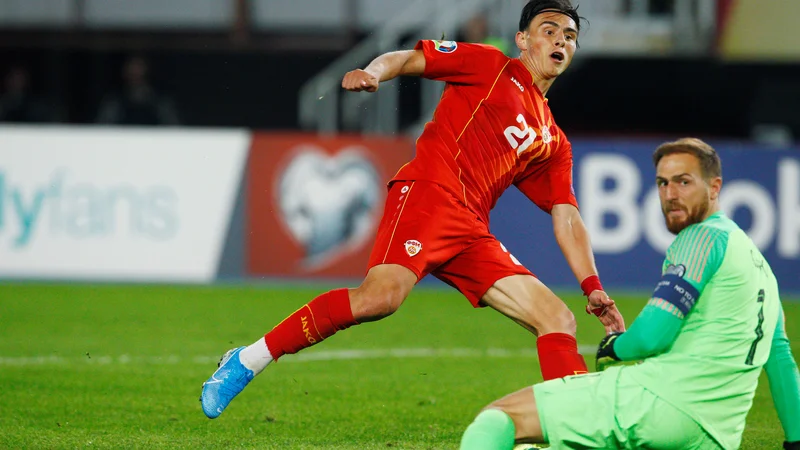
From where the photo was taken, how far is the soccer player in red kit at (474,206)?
224 inches

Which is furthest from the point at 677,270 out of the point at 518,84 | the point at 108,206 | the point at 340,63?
the point at 340,63

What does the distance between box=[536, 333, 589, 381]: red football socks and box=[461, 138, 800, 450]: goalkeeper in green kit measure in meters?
1.13

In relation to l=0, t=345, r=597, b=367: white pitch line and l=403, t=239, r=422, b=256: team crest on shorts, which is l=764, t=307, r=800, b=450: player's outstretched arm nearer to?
l=403, t=239, r=422, b=256: team crest on shorts

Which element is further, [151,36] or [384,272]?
[151,36]

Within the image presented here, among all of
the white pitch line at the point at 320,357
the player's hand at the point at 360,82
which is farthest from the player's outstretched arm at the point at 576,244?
the white pitch line at the point at 320,357

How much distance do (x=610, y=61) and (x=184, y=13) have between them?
664cm

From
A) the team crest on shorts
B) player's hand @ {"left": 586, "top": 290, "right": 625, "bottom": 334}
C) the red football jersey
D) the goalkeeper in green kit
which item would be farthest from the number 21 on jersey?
the goalkeeper in green kit

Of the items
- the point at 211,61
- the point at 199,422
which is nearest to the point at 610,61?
the point at 211,61

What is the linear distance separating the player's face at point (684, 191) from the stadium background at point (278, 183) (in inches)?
83.7

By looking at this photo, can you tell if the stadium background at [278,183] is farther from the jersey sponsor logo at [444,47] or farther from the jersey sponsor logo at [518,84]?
the jersey sponsor logo at [444,47]

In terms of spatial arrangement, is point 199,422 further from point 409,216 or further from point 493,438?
point 493,438

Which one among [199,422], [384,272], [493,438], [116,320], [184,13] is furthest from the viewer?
[184,13]

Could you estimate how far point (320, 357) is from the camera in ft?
30.1

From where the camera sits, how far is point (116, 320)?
10969 mm
